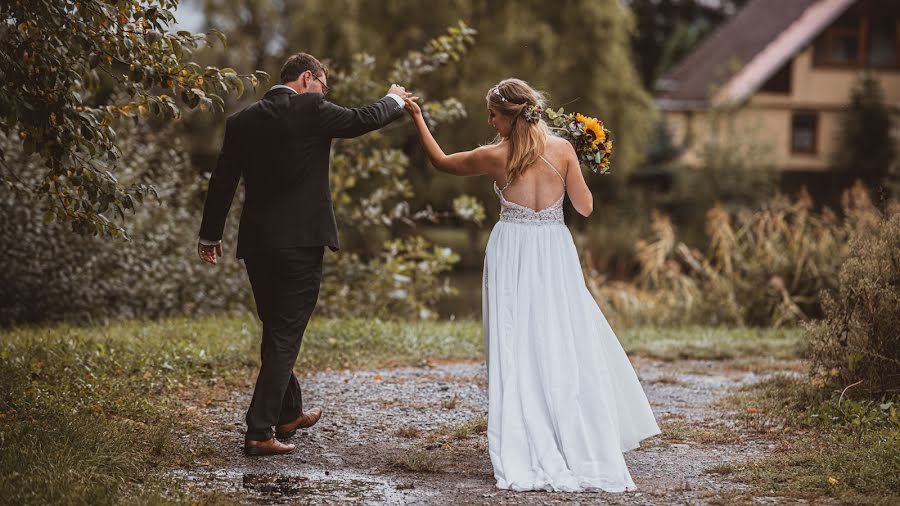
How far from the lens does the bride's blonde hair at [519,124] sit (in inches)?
224

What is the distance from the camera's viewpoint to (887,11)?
3419cm

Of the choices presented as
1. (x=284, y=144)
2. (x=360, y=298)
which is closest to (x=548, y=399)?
(x=284, y=144)

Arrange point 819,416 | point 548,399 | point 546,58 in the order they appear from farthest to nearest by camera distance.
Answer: point 546,58 < point 819,416 < point 548,399

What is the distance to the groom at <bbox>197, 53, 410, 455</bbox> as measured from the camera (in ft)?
18.9

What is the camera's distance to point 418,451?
20.0 feet

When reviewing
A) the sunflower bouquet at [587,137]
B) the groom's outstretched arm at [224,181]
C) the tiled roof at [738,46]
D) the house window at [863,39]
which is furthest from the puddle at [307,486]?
the house window at [863,39]

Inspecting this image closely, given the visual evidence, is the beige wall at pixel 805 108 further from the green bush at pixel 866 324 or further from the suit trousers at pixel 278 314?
the suit trousers at pixel 278 314

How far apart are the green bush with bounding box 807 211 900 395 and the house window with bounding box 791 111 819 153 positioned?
29666mm

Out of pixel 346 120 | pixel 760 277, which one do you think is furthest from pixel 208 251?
pixel 760 277

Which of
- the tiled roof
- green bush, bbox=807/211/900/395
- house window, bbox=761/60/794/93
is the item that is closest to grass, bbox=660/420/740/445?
green bush, bbox=807/211/900/395

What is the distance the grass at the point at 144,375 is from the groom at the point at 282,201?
644mm

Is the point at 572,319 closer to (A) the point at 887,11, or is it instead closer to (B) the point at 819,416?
(B) the point at 819,416

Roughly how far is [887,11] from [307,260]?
3292 centimetres

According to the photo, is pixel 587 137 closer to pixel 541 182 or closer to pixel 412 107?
pixel 541 182
